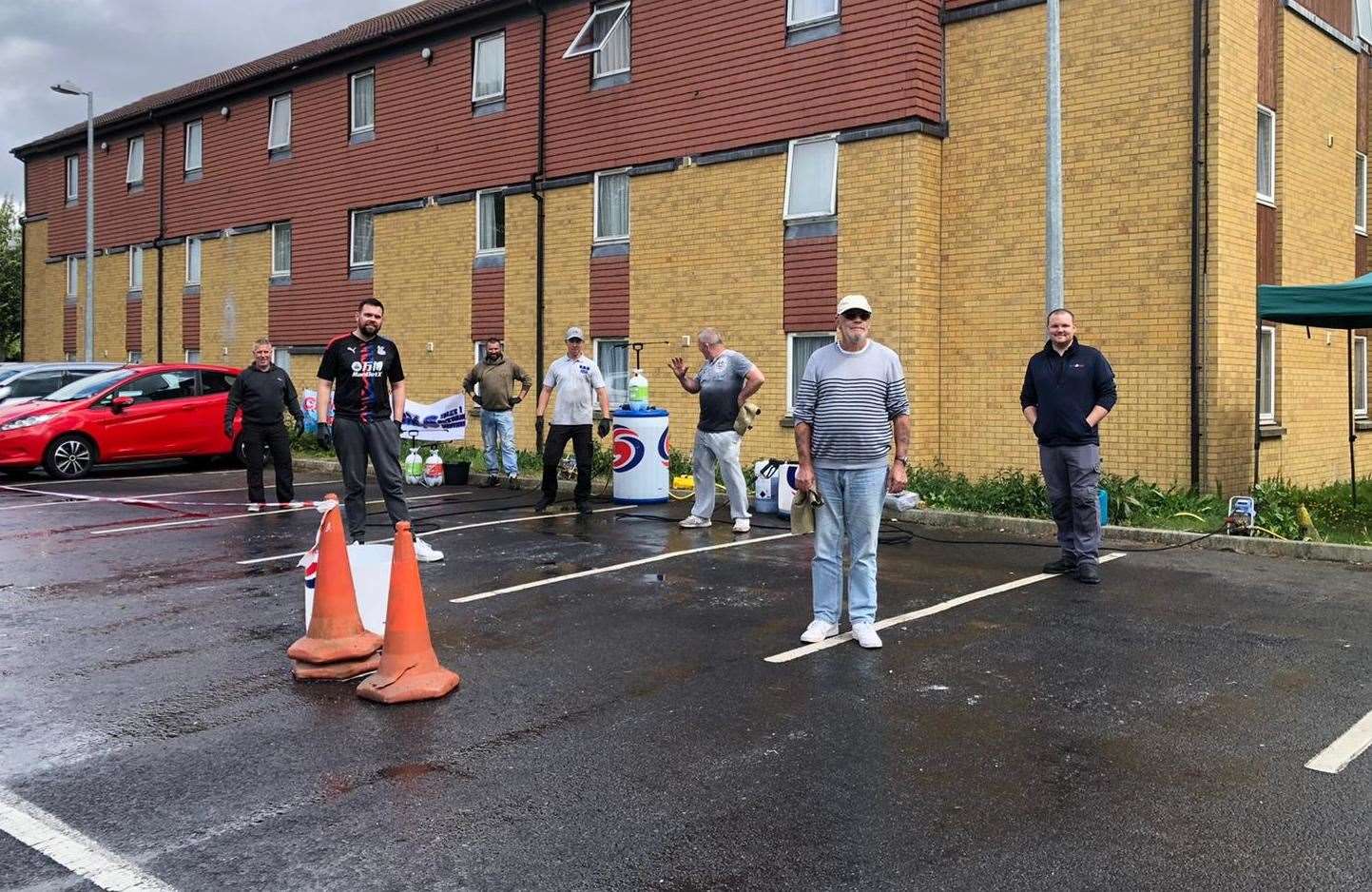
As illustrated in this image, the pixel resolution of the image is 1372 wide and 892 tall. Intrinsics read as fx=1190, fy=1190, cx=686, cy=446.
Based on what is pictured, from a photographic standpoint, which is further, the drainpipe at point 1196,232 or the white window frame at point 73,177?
the white window frame at point 73,177

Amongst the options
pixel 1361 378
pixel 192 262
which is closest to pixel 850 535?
pixel 1361 378

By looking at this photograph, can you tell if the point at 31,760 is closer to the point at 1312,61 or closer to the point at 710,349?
the point at 710,349

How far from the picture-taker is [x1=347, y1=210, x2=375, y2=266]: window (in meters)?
23.2

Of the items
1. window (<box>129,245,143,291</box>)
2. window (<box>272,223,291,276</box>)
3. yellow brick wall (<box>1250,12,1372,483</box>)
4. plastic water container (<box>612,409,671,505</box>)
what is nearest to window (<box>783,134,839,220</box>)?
plastic water container (<box>612,409,671,505</box>)

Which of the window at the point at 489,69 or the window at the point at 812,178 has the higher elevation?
the window at the point at 489,69

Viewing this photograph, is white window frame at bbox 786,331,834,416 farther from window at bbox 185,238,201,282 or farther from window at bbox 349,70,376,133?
window at bbox 185,238,201,282

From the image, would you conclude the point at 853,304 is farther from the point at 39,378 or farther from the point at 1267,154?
the point at 39,378

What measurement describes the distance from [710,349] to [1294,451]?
315 inches

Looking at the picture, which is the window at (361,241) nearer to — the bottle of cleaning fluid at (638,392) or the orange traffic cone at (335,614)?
the bottle of cleaning fluid at (638,392)

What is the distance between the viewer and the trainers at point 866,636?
6.63 metres

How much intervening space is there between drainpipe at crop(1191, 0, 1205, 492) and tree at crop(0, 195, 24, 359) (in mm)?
49312

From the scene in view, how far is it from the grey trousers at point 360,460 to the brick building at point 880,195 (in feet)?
24.1

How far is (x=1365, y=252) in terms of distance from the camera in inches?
654


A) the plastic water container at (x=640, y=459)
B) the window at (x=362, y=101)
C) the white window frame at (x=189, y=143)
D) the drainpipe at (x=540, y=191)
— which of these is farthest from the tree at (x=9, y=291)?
the plastic water container at (x=640, y=459)
